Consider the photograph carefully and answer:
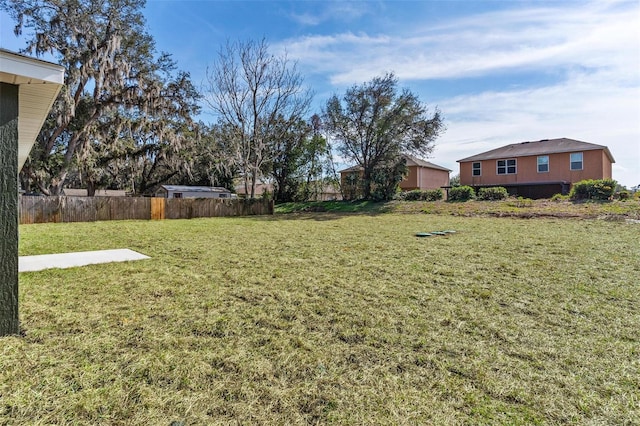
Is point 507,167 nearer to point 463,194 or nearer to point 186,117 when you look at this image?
point 463,194

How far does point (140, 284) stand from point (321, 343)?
2.41 m

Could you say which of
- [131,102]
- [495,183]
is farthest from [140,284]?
[495,183]

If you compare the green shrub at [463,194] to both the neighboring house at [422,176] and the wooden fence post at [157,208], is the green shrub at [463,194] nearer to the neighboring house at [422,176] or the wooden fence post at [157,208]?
the neighboring house at [422,176]

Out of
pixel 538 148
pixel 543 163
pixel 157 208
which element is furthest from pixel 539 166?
pixel 157 208

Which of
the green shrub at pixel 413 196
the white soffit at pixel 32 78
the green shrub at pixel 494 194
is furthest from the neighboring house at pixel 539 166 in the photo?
the white soffit at pixel 32 78

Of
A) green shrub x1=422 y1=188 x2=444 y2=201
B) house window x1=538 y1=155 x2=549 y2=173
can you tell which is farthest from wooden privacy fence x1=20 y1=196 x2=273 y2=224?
house window x1=538 y1=155 x2=549 y2=173

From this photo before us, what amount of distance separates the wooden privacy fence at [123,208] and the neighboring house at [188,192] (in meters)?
8.44

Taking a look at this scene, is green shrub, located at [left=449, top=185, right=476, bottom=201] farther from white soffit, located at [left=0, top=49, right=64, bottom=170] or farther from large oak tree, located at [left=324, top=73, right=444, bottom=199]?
white soffit, located at [left=0, top=49, right=64, bottom=170]

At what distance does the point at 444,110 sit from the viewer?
16938 mm

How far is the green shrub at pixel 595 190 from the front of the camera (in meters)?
12.6

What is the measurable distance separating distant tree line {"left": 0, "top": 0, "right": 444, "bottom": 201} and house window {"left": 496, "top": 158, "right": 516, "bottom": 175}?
19.1 ft

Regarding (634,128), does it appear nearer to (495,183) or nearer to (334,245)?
(495,183)

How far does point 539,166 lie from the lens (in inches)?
736

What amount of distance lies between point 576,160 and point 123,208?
907 inches
